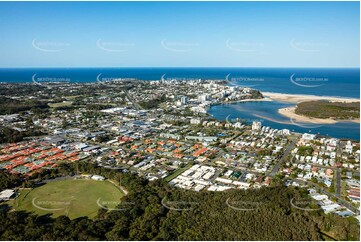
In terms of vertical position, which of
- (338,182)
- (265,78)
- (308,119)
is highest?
(265,78)

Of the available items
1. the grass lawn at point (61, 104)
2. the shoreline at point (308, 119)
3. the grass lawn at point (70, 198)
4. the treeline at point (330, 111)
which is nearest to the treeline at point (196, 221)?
the grass lawn at point (70, 198)

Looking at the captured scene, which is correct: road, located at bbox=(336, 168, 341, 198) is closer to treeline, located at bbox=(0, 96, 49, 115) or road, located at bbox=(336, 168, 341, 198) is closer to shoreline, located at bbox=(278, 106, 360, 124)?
shoreline, located at bbox=(278, 106, 360, 124)

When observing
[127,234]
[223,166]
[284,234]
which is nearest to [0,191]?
[127,234]

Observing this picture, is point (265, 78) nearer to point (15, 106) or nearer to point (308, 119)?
point (308, 119)

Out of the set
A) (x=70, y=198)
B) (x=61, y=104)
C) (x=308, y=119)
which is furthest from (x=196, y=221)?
(x=61, y=104)

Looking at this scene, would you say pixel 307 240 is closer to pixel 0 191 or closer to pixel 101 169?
pixel 101 169

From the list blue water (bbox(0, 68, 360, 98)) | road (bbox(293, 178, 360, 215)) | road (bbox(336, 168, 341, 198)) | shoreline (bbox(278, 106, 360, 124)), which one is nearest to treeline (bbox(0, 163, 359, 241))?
road (bbox(293, 178, 360, 215))

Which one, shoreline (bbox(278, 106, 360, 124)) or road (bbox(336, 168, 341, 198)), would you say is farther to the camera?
shoreline (bbox(278, 106, 360, 124))
